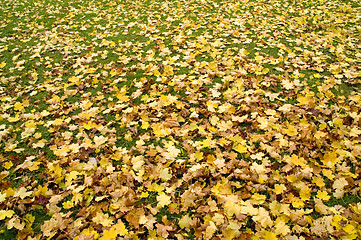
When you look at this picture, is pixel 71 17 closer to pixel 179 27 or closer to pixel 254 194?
pixel 179 27

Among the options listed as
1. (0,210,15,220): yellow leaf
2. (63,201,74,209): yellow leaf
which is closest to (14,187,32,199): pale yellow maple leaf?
(0,210,15,220): yellow leaf

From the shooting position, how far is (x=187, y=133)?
296cm

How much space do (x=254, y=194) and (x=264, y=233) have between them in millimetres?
383

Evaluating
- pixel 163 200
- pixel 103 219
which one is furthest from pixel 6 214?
pixel 163 200

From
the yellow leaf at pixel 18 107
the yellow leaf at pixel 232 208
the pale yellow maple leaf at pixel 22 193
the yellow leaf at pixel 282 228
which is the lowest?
the pale yellow maple leaf at pixel 22 193

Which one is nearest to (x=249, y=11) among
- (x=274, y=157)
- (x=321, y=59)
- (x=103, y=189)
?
(x=321, y=59)

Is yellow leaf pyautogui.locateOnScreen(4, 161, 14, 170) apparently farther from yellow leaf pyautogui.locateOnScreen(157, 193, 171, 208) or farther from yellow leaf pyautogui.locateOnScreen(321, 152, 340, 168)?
yellow leaf pyautogui.locateOnScreen(321, 152, 340, 168)

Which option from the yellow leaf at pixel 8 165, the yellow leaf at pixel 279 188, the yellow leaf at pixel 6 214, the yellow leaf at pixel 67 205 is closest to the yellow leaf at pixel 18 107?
the yellow leaf at pixel 8 165

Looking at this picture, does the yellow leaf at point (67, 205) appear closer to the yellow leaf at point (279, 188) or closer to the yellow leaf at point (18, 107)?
the yellow leaf at point (279, 188)

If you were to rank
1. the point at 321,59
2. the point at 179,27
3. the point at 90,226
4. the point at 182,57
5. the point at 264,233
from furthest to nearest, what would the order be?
the point at 179,27 < the point at 182,57 < the point at 321,59 < the point at 90,226 < the point at 264,233

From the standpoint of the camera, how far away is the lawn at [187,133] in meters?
2.15

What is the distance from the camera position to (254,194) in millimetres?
2256

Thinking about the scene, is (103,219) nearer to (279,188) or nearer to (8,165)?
(8,165)

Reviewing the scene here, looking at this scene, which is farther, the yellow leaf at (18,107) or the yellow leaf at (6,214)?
the yellow leaf at (18,107)
